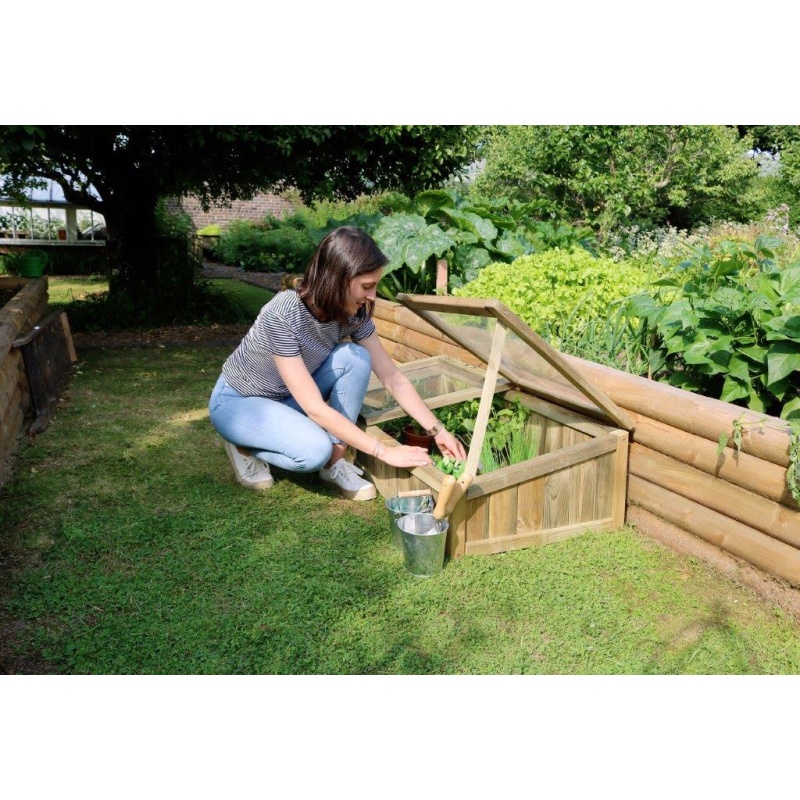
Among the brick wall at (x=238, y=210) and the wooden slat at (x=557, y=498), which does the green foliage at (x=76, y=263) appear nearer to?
the brick wall at (x=238, y=210)

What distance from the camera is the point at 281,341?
3.39 m

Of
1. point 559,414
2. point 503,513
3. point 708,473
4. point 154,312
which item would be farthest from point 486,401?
point 154,312

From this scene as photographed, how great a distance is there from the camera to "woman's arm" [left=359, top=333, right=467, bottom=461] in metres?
3.42

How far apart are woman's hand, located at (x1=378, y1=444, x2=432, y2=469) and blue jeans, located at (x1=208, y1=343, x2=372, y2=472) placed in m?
0.54

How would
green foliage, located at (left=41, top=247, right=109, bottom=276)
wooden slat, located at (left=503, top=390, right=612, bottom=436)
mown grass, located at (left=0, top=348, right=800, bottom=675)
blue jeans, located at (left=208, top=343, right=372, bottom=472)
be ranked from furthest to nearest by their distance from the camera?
green foliage, located at (left=41, top=247, right=109, bottom=276)
blue jeans, located at (left=208, top=343, right=372, bottom=472)
wooden slat, located at (left=503, top=390, right=612, bottom=436)
mown grass, located at (left=0, top=348, right=800, bottom=675)

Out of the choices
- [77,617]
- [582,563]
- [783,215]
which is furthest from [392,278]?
[783,215]

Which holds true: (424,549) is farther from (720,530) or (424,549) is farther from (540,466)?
(720,530)

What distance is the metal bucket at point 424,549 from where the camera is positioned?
3.00m

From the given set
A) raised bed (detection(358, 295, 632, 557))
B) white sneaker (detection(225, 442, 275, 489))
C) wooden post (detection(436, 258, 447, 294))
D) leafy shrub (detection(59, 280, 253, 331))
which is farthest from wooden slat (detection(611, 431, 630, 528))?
leafy shrub (detection(59, 280, 253, 331))

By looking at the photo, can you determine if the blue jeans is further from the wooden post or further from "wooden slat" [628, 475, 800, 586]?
the wooden post

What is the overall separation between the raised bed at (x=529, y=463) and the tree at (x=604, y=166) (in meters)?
3.81

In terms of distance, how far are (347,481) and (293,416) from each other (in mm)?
464

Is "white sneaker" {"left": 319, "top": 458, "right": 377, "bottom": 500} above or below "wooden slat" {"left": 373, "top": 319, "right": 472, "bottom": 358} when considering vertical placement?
below

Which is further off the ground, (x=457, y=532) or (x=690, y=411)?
(x=690, y=411)
